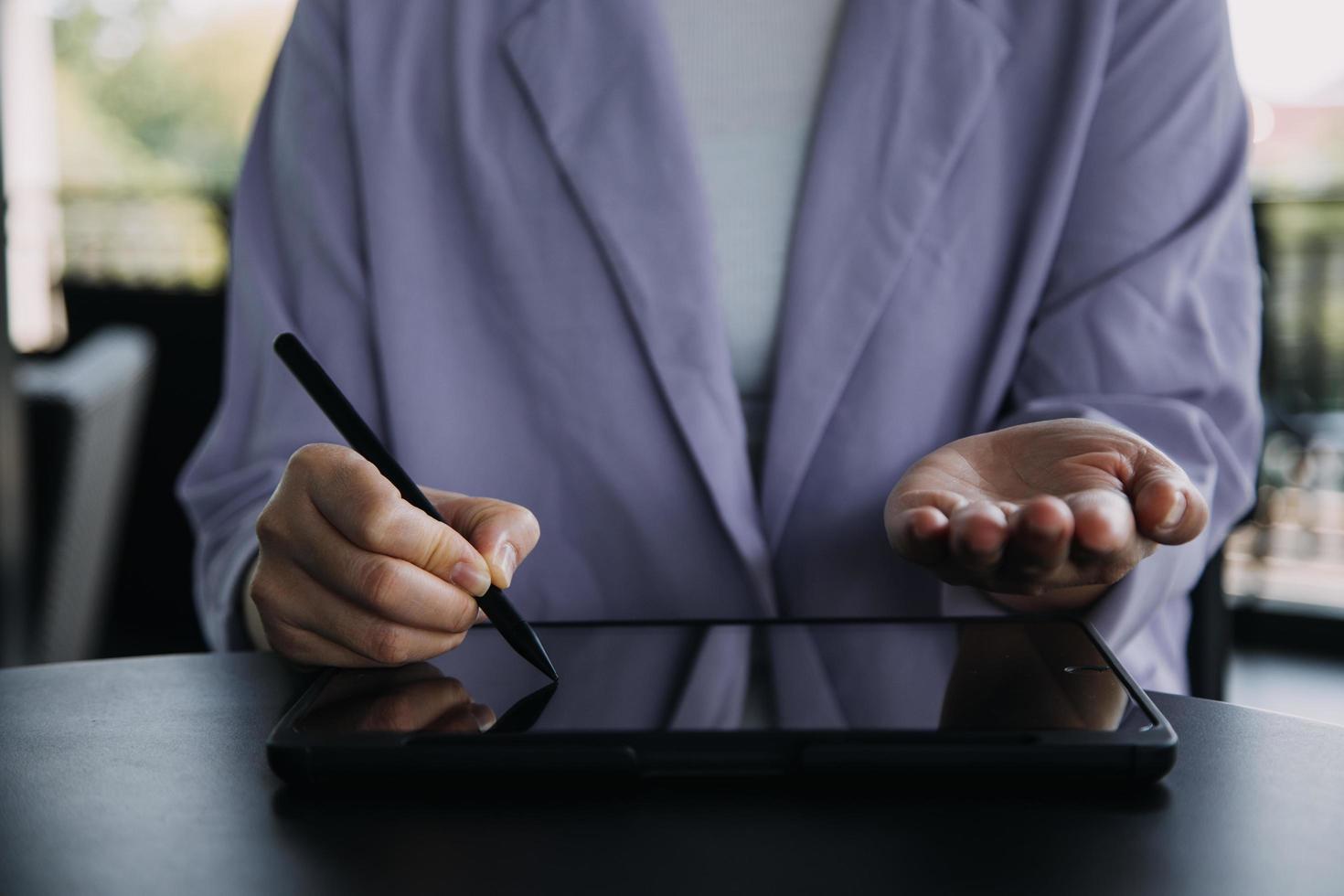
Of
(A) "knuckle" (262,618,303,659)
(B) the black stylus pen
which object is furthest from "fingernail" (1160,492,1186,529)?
(A) "knuckle" (262,618,303,659)

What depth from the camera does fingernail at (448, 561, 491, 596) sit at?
1.59 feet

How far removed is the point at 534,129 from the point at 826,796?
586 mm

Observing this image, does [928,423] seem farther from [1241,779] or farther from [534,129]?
[1241,779]

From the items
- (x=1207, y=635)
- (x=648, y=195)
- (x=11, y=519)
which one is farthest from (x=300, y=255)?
(x=11, y=519)

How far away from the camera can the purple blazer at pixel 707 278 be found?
30.9 inches

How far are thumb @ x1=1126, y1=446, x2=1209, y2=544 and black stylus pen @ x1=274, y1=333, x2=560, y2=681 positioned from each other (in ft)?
0.77

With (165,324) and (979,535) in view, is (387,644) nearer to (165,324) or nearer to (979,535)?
(979,535)

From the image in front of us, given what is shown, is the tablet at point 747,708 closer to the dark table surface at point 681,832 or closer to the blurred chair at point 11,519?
the dark table surface at point 681,832

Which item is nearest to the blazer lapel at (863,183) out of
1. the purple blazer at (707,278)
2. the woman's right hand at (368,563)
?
the purple blazer at (707,278)

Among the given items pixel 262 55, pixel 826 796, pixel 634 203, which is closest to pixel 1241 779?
pixel 826 796

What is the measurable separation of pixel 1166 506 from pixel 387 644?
310 millimetres

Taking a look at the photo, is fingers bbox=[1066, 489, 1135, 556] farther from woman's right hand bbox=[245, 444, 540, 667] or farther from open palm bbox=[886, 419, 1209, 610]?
woman's right hand bbox=[245, 444, 540, 667]

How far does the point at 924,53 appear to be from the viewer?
81 cm

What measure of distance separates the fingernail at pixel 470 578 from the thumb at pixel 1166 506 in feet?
0.85
